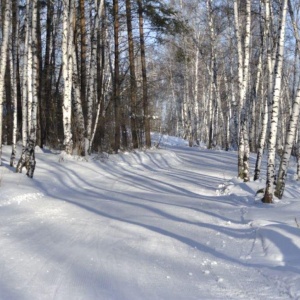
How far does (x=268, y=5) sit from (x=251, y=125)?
537 inches

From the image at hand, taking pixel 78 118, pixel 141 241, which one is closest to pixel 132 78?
pixel 78 118

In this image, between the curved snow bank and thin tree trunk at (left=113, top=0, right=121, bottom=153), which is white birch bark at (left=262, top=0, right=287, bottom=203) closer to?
the curved snow bank

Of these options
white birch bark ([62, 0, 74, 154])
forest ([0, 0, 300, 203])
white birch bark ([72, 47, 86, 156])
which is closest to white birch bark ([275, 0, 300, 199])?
forest ([0, 0, 300, 203])

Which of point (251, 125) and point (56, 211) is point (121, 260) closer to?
point (56, 211)

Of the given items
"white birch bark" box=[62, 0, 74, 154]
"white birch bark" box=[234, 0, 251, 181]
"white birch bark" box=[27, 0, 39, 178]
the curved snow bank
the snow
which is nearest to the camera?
the snow

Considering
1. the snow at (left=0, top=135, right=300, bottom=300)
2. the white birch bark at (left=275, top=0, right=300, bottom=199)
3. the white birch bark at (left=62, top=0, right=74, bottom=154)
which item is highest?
the white birch bark at (left=62, top=0, right=74, bottom=154)

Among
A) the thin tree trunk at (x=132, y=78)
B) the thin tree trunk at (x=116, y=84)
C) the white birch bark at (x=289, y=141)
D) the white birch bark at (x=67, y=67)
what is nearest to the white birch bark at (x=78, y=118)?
the white birch bark at (x=67, y=67)

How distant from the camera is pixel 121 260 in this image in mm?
5348

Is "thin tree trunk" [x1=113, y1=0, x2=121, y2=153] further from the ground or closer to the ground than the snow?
further from the ground

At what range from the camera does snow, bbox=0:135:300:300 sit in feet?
14.6

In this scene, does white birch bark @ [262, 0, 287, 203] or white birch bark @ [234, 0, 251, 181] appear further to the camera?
Result: white birch bark @ [234, 0, 251, 181]

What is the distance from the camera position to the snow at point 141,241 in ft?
14.6

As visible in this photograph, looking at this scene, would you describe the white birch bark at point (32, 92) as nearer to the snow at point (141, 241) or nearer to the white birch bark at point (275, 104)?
the snow at point (141, 241)

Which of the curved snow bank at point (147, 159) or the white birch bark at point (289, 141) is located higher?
the white birch bark at point (289, 141)
